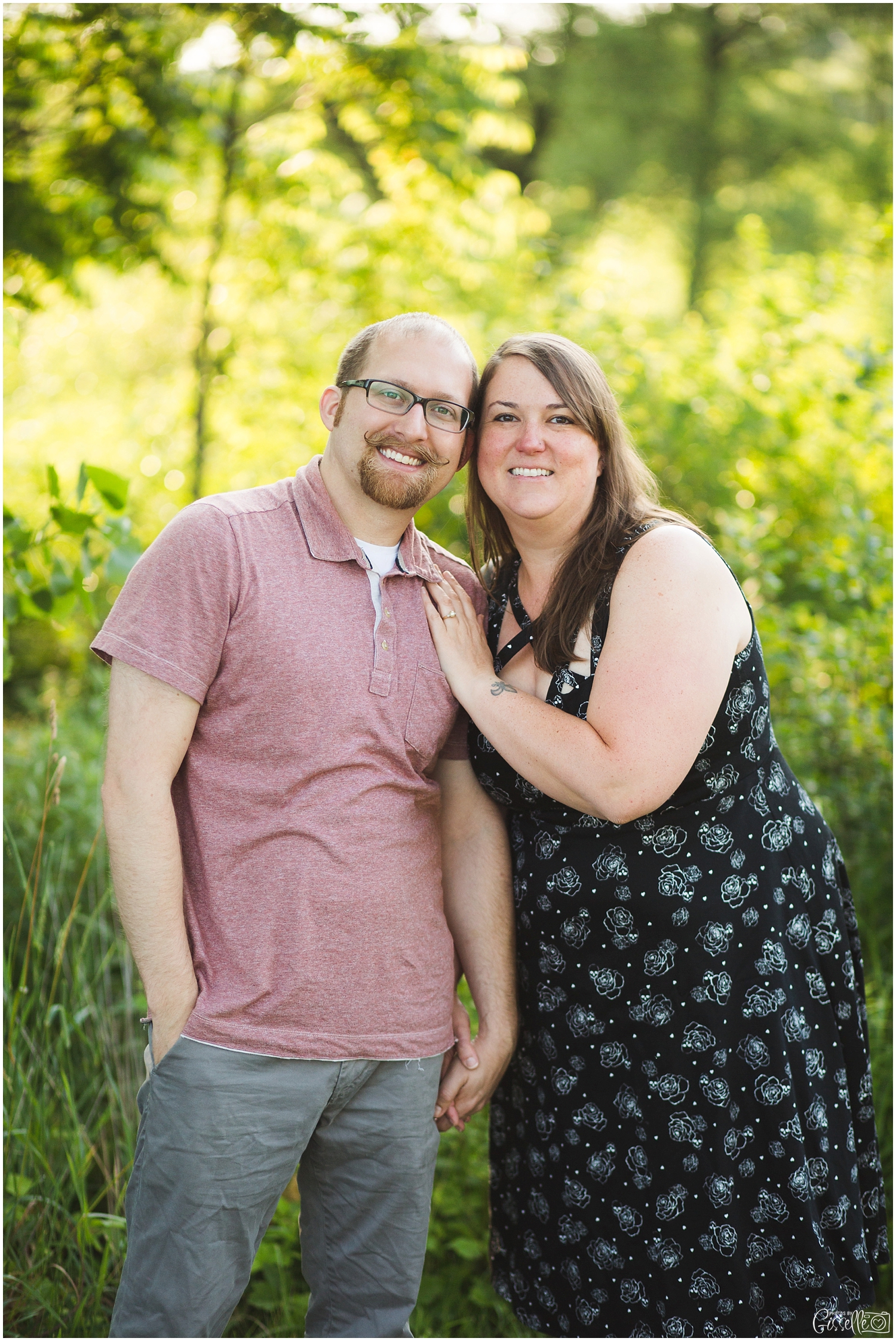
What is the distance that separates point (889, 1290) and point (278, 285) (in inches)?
219

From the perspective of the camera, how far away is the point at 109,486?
268 centimetres

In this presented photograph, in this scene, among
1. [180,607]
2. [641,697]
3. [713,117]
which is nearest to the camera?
[180,607]

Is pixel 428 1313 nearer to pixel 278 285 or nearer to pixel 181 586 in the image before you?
pixel 181 586

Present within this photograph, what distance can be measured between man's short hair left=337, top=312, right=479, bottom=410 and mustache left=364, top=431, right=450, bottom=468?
0.54 feet

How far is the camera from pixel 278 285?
6004 mm

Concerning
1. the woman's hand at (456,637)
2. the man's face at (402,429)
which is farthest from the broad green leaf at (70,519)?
the woman's hand at (456,637)

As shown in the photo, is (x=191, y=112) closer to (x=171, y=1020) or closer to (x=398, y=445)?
(x=398, y=445)

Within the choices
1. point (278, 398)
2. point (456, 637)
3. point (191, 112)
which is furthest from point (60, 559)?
point (278, 398)

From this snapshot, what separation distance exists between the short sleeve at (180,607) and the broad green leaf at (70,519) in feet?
2.11

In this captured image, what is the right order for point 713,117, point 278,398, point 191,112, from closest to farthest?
point 191,112
point 278,398
point 713,117

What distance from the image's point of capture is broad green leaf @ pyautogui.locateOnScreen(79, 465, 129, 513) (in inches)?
105

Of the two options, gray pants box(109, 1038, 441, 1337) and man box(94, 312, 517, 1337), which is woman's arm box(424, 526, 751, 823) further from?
gray pants box(109, 1038, 441, 1337)

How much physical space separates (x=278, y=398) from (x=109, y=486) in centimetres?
376

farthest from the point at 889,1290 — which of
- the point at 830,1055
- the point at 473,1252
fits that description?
the point at 473,1252
